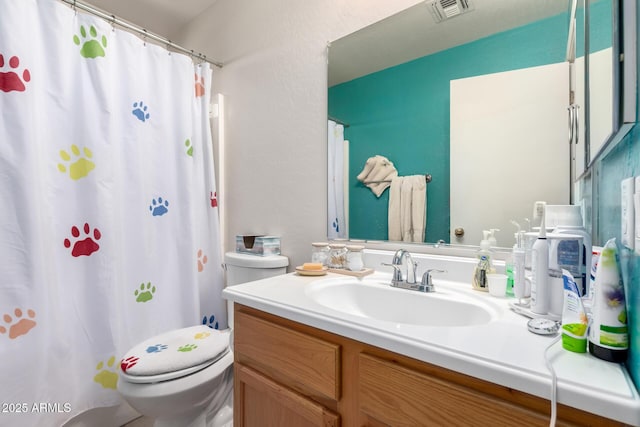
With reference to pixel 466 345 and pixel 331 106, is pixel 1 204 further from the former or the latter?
pixel 466 345

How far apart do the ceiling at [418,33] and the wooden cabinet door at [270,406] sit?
1217 mm

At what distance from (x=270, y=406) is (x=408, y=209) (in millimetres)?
813

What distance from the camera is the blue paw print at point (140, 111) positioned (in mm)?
1473

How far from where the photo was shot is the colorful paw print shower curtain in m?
1.11

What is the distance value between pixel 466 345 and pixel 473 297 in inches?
13.8

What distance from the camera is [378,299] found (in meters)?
0.99

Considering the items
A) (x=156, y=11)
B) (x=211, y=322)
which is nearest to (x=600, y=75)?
A: (x=211, y=322)

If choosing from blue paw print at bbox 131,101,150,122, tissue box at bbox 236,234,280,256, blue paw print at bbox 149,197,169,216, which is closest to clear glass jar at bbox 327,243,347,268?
tissue box at bbox 236,234,280,256

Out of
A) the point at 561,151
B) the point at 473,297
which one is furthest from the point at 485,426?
the point at 561,151

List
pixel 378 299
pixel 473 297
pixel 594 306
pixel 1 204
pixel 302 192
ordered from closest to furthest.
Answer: pixel 594 306 < pixel 473 297 < pixel 378 299 < pixel 1 204 < pixel 302 192

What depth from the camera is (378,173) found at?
1258 mm

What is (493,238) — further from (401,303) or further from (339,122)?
(339,122)

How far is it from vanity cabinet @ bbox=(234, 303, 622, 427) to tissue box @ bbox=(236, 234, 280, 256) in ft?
1.87

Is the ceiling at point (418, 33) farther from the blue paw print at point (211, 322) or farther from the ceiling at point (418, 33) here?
the blue paw print at point (211, 322)
